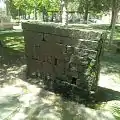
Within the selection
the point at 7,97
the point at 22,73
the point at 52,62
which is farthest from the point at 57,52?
the point at 22,73

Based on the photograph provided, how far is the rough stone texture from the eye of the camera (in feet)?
14.4

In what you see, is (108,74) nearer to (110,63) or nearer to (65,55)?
(110,63)

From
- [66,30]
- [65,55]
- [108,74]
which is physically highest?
[66,30]

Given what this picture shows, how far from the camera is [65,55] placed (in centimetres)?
484

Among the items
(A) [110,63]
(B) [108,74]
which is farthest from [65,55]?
(A) [110,63]

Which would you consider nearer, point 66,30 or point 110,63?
point 66,30

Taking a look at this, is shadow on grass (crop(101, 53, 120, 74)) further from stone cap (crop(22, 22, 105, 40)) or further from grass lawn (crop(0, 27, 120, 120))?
stone cap (crop(22, 22, 105, 40))

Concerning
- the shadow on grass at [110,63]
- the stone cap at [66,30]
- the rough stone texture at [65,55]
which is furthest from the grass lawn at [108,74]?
the stone cap at [66,30]

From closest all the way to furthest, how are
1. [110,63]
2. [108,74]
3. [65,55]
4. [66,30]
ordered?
[66,30] < [65,55] < [108,74] < [110,63]

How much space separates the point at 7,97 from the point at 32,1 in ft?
60.2

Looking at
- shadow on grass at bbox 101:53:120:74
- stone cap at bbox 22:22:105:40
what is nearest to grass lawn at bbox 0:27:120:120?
shadow on grass at bbox 101:53:120:74

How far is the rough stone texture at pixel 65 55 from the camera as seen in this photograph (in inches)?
173

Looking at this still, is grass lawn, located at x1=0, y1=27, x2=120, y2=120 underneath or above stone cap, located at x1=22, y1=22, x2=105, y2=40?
underneath

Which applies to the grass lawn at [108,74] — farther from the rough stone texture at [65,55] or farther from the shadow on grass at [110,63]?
the rough stone texture at [65,55]
